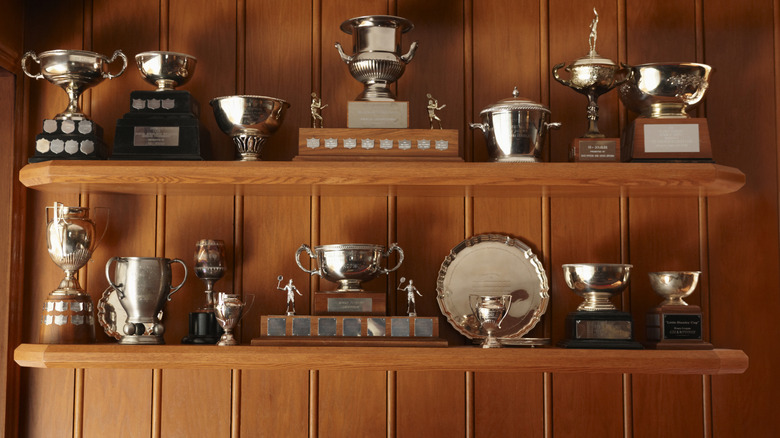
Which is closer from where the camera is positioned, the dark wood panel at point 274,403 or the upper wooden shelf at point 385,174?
the upper wooden shelf at point 385,174

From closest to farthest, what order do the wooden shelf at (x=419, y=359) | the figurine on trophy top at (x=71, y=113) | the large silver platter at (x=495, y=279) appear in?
the wooden shelf at (x=419, y=359) < the figurine on trophy top at (x=71, y=113) < the large silver platter at (x=495, y=279)

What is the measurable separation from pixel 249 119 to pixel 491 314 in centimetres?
74

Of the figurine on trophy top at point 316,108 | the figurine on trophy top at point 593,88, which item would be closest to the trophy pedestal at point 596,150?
the figurine on trophy top at point 593,88

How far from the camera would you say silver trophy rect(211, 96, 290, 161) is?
1877 millimetres

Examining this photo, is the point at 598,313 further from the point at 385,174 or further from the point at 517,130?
the point at 385,174

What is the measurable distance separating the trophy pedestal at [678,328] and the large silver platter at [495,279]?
29 centimetres

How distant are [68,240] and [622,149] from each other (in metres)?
1.39

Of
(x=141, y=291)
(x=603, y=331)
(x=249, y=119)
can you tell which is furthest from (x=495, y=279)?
(x=141, y=291)

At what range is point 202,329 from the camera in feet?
6.18

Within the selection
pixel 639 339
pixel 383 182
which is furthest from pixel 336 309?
pixel 639 339

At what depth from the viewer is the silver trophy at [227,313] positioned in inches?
72.0

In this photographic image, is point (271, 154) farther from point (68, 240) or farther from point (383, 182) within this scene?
point (68, 240)

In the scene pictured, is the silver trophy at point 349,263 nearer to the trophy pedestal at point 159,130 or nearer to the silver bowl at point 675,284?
the trophy pedestal at point 159,130

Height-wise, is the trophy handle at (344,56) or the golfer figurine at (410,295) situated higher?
the trophy handle at (344,56)
